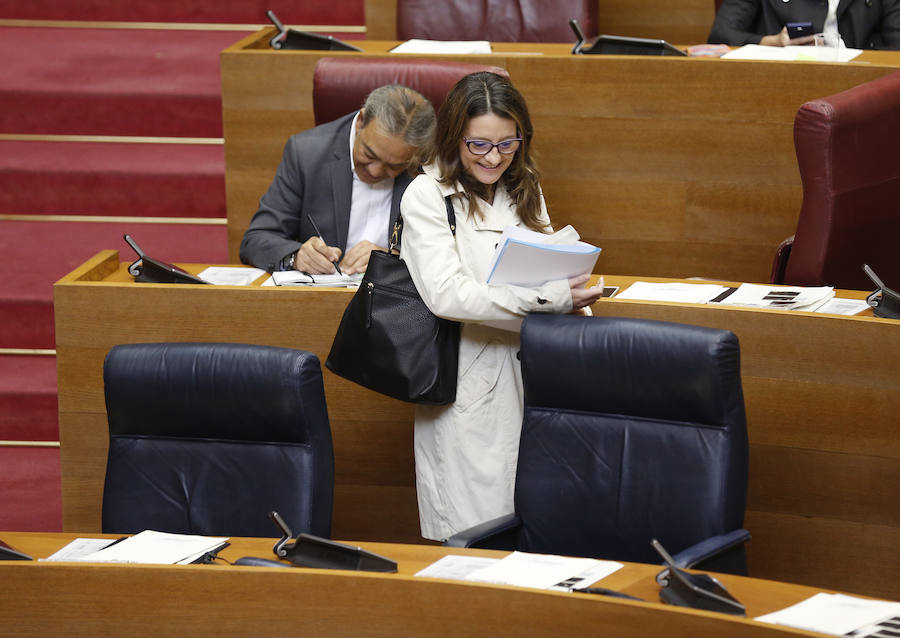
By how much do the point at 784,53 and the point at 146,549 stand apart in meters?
2.13

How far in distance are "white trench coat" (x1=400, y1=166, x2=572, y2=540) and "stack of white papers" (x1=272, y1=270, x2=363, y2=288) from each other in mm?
414

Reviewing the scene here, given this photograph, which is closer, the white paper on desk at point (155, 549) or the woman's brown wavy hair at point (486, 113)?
the white paper on desk at point (155, 549)

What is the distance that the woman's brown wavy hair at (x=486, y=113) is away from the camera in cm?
214

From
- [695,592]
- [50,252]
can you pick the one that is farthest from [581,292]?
[50,252]

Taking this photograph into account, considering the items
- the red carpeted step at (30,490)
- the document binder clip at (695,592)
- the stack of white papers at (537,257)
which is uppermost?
the stack of white papers at (537,257)

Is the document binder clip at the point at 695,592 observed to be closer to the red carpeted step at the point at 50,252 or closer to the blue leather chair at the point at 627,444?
the blue leather chair at the point at 627,444

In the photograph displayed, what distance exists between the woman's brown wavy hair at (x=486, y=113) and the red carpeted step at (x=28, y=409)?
1.58m

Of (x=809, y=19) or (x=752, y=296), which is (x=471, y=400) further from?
(x=809, y=19)

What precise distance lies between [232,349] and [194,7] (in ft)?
9.31

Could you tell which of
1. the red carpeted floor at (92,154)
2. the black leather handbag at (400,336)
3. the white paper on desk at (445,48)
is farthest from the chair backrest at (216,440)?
the white paper on desk at (445,48)

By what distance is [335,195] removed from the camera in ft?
9.21

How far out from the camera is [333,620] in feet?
5.52

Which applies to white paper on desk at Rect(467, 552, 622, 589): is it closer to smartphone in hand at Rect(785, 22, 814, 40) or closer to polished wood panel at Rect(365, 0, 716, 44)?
smartphone in hand at Rect(785, 22, 814, 40)

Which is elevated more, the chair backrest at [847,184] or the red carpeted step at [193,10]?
the red carpeted step at [193,10]
